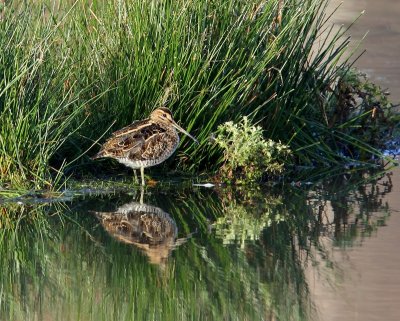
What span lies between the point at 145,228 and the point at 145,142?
143 cm

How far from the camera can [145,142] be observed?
1023 centimetres

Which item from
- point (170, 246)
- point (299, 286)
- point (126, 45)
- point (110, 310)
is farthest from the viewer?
point (126, 45)

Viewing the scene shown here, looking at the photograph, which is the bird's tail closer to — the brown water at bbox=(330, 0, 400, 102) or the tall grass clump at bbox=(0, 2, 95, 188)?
the tall grass clump at bbox=(0, 2, 95, 188)

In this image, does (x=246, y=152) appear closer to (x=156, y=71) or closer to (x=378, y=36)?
(x=156, y=71)

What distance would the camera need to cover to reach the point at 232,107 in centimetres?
1061

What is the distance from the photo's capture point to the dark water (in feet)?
23.0

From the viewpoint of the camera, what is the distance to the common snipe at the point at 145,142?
399 inches

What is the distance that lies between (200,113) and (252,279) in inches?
126

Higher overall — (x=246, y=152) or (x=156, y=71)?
(x=156, y=71)

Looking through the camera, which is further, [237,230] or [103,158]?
[103,158]

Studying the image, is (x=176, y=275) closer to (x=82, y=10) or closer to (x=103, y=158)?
(x=103, y=158)

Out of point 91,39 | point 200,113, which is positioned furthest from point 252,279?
point 91,39

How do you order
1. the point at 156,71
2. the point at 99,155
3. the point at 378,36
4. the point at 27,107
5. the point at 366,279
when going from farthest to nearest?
the point at 378,36, the point at 156,71, the point at 99,155, the point at 27,107, the point at 366,279

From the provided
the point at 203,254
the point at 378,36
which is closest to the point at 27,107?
the point at 203,254
